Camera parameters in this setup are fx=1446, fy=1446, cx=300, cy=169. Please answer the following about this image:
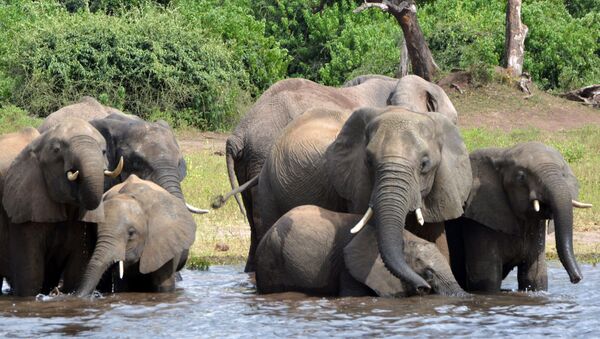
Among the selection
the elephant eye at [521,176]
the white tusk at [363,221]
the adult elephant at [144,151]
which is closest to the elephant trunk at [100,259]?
the adult elephant at [144,151]

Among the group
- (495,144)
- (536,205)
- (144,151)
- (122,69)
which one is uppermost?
(122,69)

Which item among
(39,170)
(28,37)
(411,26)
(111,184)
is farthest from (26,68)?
(39,170)

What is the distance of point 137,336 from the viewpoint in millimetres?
8820

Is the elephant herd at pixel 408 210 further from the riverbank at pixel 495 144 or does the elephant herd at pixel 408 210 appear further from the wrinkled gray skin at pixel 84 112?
the wrinkled gray skin at pixel 84 112

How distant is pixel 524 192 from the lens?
32.4 feet

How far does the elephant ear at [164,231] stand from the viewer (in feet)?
33.2

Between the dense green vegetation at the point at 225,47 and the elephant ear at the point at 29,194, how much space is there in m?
13.1

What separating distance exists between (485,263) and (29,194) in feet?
10.3

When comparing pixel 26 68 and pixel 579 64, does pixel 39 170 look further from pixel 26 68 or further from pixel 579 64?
pixel 579 64

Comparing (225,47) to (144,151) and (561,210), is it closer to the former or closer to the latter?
(144,151)

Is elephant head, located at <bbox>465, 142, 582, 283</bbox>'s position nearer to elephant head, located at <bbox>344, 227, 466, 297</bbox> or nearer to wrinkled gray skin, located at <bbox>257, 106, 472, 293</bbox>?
wrinkled gray skin, located at <bbox>257, 106, 472, 293</bbox>

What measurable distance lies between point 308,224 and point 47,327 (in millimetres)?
1879

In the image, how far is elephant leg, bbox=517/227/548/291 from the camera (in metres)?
10.1

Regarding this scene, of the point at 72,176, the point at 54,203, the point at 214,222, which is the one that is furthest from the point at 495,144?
the point at 72,176
